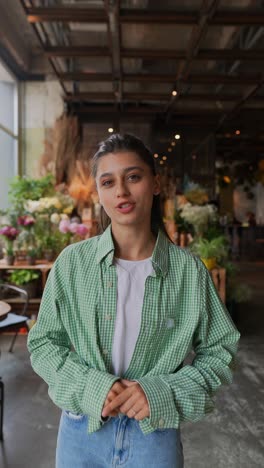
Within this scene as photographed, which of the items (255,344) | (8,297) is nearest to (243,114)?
(255,344)

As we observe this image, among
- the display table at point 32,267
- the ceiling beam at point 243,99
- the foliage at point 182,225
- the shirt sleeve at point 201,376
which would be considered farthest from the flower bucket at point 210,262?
the shirt sleeve at point 201,376

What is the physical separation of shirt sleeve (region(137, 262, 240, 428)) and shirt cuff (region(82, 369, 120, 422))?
0.24 feet

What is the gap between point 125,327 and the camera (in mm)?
990

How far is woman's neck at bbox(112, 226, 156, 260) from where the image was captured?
1058 mm

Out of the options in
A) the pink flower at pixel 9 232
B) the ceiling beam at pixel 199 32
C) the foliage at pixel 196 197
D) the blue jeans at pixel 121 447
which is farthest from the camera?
the foliage at pixel 196 197

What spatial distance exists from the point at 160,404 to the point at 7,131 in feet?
23.0

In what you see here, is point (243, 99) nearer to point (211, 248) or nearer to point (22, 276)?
point (211, 248)

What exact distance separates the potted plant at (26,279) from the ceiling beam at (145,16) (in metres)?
2.78

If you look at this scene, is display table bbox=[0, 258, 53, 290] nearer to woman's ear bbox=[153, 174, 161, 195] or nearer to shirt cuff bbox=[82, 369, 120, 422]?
woman's ear bbox=[153, 174, 161, 195]

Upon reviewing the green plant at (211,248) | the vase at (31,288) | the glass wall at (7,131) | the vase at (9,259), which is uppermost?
the glass wall at (7,131)

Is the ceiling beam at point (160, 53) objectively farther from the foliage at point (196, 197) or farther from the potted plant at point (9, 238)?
the potted plant at point (9, 238)

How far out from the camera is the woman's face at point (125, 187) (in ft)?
3.25

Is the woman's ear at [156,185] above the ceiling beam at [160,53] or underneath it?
underneath

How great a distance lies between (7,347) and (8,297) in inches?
33.6
